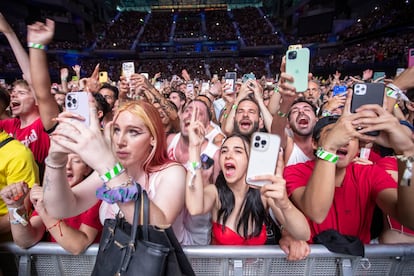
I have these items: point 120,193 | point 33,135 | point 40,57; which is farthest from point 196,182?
point 33,135

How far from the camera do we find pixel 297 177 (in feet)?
6.42

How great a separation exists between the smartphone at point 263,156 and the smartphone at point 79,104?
84cm

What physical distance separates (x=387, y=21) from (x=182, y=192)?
26.3m

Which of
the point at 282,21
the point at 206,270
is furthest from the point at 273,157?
the point at 282,21

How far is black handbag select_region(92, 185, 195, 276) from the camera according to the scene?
3.92 ft

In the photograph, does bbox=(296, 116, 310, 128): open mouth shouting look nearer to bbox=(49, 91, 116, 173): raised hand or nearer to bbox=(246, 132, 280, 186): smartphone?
bbox=(246, 132, 280, 186): smartphone

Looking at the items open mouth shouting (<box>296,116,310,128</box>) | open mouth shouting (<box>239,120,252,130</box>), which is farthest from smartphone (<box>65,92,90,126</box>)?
open mouth shouting (<box>296,116,310,128</box>)

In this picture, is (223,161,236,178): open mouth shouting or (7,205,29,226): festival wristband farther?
(223,161,236,178): open mouth shouting

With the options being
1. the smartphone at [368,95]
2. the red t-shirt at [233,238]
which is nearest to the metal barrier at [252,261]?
the red t-shirt at [233,238]

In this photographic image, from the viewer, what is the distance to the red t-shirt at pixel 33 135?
9.73 feet

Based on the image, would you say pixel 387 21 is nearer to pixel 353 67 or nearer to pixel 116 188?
pixel 353 67

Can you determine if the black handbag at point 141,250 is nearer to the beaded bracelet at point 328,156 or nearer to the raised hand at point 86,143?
the raised hand at point 86,143

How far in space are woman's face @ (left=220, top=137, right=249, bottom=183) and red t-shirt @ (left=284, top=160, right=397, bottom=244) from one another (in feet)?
1.11

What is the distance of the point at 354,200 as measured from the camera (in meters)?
1.85
